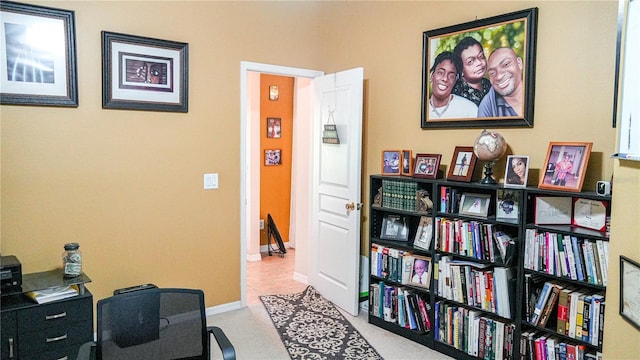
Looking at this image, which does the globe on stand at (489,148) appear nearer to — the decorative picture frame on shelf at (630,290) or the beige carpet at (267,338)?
the decorative picture frame on shelf at (630,290)

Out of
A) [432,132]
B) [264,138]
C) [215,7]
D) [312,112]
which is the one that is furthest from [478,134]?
[264,138]

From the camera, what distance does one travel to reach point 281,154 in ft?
18.7

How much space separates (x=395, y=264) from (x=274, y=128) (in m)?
2.86

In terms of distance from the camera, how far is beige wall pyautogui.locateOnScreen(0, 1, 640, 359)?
264 centimetres

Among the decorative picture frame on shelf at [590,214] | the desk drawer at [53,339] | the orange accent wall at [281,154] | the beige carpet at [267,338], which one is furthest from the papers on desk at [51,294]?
the orange accent wall at [281,154]

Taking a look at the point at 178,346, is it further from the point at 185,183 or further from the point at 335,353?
the point at 185,183

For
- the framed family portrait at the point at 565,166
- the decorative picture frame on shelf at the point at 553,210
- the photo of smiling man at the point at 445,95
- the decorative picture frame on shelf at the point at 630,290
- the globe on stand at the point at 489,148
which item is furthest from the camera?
the photo of smiling man at the point at 445,95

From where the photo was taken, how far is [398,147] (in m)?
3.60

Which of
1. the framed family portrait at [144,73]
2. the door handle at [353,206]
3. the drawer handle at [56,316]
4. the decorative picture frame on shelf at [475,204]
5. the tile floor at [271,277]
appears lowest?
the tile floor at [271,277]

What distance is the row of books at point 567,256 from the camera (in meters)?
2.28

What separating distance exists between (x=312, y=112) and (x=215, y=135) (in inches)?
38.8

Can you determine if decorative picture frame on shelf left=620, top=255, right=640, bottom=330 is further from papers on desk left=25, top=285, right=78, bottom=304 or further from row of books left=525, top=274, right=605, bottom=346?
papers on desk left=25, top=285, right=78, bottom=304

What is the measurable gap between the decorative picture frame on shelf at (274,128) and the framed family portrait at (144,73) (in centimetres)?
215

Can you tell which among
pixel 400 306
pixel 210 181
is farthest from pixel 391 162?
pixel 210 181
